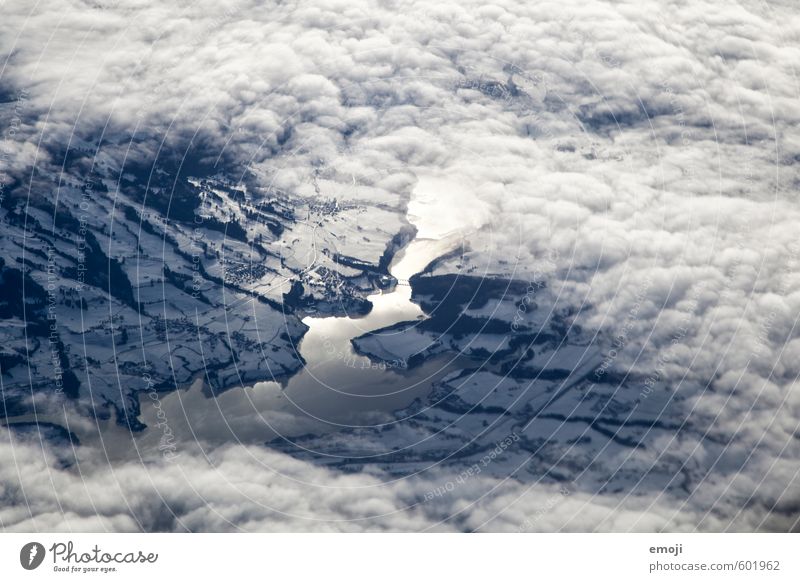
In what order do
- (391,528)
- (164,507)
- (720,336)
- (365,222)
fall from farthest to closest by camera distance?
1. (365,222)
2. (720,336)
3. (391,528)
4. (164,507)

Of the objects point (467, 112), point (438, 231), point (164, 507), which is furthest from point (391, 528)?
point (467, 112)

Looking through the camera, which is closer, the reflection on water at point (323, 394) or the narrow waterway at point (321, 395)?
the narrow waterway at point (321, 395)

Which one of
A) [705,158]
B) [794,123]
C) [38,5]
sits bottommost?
[705,158]

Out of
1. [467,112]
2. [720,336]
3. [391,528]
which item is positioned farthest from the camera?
[467,112]

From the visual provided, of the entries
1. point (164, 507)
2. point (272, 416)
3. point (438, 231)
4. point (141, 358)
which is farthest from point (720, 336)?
point (141, 358)

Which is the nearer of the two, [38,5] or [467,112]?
[38,5]

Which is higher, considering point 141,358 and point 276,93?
point 276,93

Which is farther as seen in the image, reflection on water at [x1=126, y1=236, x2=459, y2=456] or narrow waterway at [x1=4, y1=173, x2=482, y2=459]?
reflection on water at [x1=126, y1=236, x2=459, y2=456]

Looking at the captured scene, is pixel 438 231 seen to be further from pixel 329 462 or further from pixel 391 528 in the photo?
pixel 391 528

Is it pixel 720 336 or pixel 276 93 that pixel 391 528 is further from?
pixel 276 93
